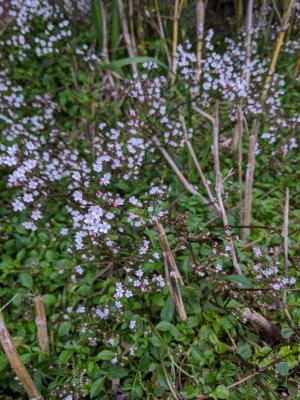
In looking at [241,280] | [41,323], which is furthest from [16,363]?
[241,280]

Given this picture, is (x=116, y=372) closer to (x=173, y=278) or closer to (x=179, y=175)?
(x=173, y=278)

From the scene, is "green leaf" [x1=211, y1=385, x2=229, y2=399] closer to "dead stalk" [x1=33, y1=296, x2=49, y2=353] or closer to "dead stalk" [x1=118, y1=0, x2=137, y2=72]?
"dead stalk" [x1=33, y1=296, x2=49, y2=353]

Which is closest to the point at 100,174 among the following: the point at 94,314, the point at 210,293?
the point at 94,314

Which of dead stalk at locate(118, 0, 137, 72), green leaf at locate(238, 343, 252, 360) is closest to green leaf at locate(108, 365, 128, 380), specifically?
green leaf at locate(238, 343, 252, 360)

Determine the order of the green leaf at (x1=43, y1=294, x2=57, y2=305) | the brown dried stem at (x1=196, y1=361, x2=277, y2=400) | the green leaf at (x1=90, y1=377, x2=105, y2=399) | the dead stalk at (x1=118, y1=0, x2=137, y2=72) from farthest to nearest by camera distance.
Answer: the dead stalk at (x1=118, y1=0, x2=137, y2=72) < the green leaf at (x1=43, y1=294, x2=57, y2=305) < the green leaf at (x1=90, y1=377, x2=105, y2=399) < the brown dried stem at (x1=196, y1=361, x2=277, y2=400)

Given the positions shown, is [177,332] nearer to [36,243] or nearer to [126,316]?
[126,316]

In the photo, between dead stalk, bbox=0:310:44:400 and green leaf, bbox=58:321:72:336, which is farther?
Result: green leaf, bbox=58:321:72:336

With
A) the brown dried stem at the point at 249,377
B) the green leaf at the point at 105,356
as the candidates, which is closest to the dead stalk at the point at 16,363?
the green leaf at the point at 105,356
